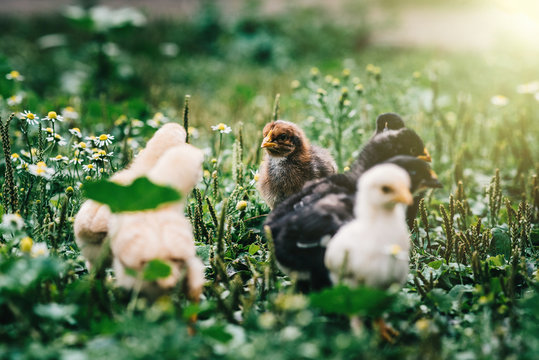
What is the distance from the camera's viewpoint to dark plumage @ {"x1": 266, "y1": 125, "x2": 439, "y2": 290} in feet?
8.77

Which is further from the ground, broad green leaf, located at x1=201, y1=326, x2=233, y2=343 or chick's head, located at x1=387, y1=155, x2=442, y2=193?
chick's head, located at x1=387, y1=155, x2=442, y2=193

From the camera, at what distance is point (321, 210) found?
2.72 m

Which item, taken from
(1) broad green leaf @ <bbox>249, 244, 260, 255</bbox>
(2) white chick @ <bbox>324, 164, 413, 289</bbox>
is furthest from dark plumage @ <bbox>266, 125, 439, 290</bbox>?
(1) broad green leaf @ <bbox>249, 244, 260, 255</bbox>

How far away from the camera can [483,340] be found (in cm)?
248

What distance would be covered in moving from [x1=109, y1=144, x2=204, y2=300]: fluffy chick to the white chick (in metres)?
0.66

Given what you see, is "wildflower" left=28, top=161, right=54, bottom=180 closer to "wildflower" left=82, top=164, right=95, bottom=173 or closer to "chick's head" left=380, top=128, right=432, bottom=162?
"wildflower" left=82, top=164, right=95, bottom=173

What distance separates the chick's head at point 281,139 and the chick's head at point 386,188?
1300mm

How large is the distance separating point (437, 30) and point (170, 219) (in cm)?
1493

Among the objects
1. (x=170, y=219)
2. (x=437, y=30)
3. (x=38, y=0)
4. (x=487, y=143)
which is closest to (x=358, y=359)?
(x=170, y=219)

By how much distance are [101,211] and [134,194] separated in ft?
2.15

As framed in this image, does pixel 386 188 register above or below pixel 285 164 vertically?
below

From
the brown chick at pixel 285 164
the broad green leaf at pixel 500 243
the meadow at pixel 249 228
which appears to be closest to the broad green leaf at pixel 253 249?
the meadow at pixel 249 228

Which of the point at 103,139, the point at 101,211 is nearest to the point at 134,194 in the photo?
the point at 101,211

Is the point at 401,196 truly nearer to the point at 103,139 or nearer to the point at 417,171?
the point at 417,171
